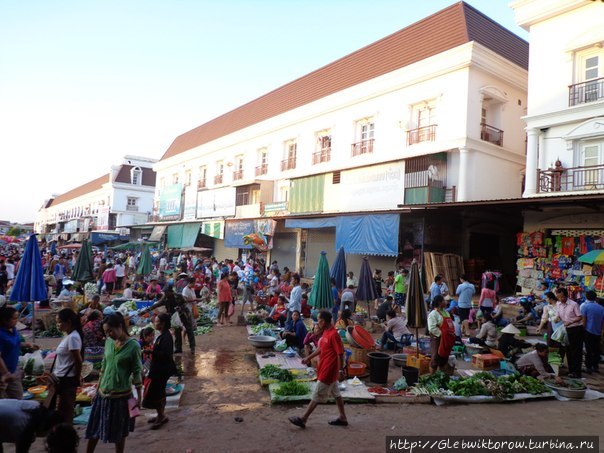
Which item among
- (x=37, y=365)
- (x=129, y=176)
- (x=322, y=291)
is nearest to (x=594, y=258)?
(x=322, y=291)

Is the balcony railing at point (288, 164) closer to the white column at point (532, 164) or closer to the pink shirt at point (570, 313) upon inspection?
the white column at point (532, 164)

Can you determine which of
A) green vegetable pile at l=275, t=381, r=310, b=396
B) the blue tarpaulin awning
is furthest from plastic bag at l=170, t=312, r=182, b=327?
the blue tarpaulin awning

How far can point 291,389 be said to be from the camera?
6.34m

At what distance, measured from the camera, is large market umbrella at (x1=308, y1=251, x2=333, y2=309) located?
1027 centimetres

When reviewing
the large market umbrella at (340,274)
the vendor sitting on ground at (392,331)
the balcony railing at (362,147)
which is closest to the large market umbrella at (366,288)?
the large market umbrella at (340,274)

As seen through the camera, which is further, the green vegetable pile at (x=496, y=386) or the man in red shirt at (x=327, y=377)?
the green vegetable pile at (x=496, y=386)

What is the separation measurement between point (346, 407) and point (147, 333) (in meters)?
3.21

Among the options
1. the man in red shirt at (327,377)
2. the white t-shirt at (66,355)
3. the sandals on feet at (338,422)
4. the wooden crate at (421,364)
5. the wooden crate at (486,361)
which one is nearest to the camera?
the white t-shirt at (66,355)

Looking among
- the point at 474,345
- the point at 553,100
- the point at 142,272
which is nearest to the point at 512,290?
the point at 553,100

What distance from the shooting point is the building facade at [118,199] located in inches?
1802

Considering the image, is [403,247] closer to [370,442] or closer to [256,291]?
[256,291]

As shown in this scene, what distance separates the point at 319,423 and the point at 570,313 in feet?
18.1

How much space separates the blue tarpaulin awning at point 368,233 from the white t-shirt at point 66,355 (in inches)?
510

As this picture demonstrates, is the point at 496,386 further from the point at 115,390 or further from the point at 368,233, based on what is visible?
the point at 368,233
